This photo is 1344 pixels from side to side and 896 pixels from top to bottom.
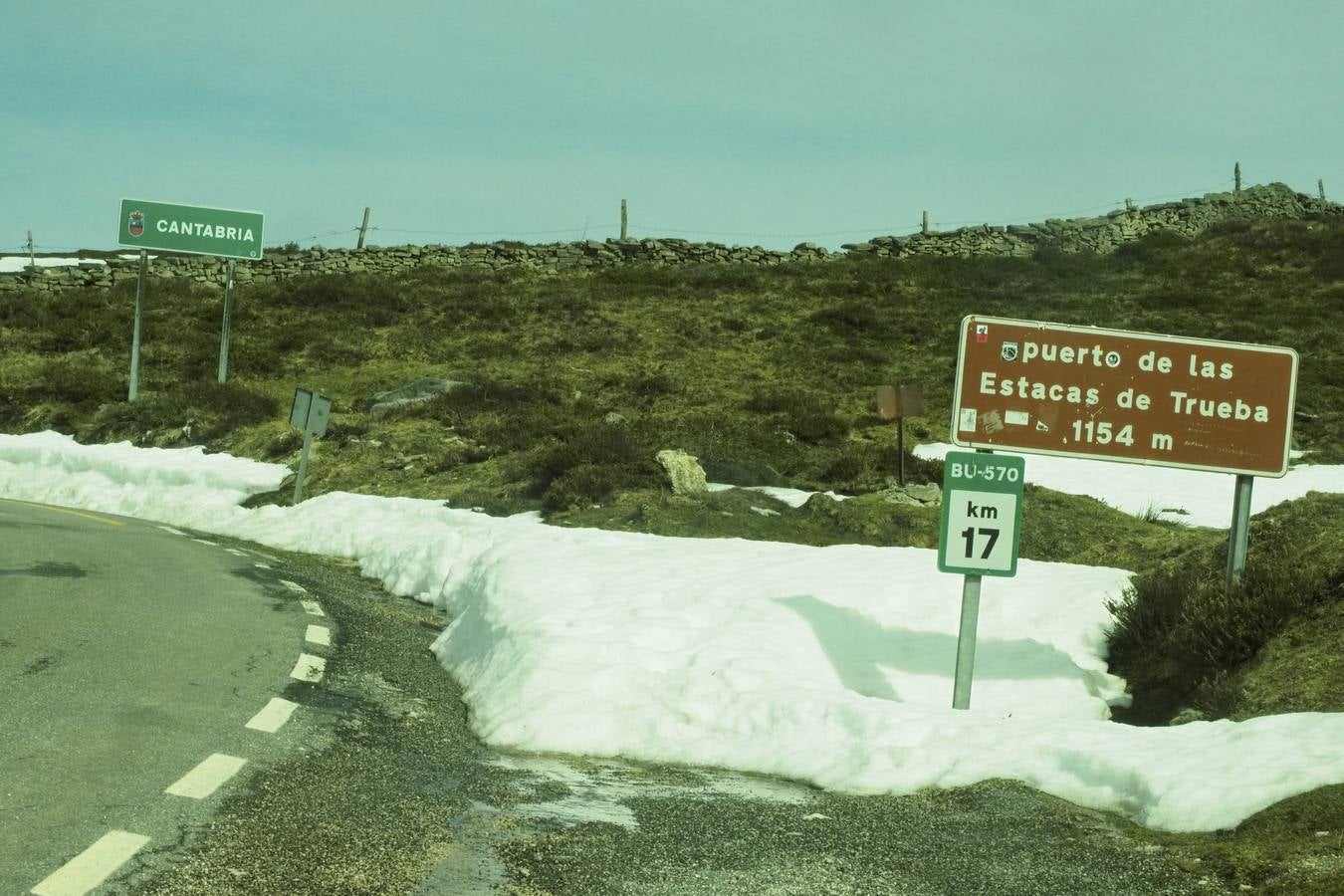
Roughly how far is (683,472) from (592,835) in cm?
1313

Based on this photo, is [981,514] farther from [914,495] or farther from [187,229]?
[187,229]

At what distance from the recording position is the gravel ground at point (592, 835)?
14.7 feet

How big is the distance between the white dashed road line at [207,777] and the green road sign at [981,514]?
418 cm

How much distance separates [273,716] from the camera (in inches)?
267

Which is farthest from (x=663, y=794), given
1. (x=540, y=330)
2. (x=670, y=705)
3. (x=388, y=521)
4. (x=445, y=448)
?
(x=540, y=330)

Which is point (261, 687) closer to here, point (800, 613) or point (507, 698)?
point (507, 698)

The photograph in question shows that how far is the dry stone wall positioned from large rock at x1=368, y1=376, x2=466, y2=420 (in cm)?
2021

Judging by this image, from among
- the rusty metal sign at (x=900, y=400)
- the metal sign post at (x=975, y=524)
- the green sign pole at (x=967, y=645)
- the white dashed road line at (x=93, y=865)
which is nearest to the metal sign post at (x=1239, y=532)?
the metal sign post at (x=975, y=524)

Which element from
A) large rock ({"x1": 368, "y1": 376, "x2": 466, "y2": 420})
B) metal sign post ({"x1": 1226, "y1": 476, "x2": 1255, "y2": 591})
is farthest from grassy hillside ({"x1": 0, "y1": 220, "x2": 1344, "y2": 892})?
large rock ({"x1": 368, "y1": 376, "x2": 466, "y2": 420})

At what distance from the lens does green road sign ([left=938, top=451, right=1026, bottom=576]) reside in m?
7.64

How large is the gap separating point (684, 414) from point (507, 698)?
774 inches

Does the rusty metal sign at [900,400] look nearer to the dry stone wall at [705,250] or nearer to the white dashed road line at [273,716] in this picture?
the white dashed road line at [273,716]

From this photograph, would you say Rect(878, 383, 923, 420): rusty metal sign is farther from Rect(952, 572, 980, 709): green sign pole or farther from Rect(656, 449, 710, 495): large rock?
Rect(952, 572, 980, 709): green sign pole

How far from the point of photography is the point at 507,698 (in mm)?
7738
